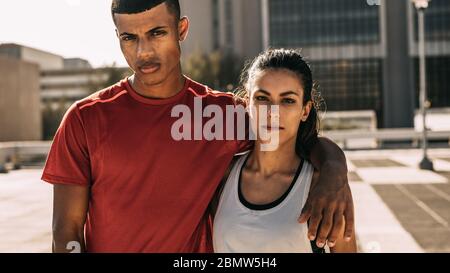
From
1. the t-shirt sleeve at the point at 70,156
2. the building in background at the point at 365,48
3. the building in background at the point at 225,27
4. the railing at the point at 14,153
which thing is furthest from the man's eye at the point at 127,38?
the building in background at the point at 225,27

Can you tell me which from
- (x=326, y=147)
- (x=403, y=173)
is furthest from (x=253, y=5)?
(x=326, y=147)

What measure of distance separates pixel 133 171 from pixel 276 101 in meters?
0.79

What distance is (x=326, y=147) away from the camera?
269 cm

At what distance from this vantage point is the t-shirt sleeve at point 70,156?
219 cm

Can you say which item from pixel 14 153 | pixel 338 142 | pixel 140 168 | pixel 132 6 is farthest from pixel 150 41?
pixel 338 142

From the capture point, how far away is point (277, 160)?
271 centimetres

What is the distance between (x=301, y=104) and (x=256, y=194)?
53 centimetres

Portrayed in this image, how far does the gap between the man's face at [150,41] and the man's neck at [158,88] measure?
22 millimetres

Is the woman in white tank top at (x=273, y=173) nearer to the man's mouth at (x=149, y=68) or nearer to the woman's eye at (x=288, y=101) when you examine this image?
the woman's eye at (x=288, y=101)

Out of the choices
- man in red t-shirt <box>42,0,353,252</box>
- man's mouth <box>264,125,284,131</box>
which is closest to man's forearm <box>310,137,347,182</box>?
man in red t-shirt <box>42,0,353,252</box>

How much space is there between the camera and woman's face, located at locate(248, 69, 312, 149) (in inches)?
98.9

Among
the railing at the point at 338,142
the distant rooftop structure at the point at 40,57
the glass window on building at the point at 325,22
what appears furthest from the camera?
the distant rooftop structure at the point at 40,57

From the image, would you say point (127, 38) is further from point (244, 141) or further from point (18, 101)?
point (18, 101)

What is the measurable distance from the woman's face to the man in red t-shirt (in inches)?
10.3
